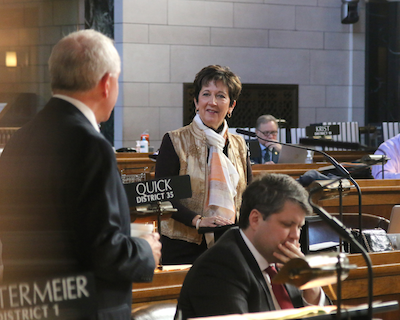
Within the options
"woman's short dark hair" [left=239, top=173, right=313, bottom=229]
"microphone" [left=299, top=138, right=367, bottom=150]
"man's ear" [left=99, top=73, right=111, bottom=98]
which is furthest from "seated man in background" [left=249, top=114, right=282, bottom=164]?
"man's ear" [left=99, top=73, right=111, bottom=98]

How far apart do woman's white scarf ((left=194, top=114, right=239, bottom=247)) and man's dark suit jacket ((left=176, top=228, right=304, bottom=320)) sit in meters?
0.68

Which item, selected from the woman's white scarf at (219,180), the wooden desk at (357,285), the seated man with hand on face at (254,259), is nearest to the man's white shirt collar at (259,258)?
the seated man with hand on face at (254,259)

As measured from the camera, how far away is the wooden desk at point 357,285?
188cm

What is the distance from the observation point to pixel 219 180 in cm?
235

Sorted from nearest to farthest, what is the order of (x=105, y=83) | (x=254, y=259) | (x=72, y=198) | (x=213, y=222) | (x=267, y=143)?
(x=72, y=198) → (x=105, y=83) → (x=254, y=259) → (x=213, y=222) → (x=267, y=143)

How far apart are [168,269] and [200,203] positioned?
39 centimetres

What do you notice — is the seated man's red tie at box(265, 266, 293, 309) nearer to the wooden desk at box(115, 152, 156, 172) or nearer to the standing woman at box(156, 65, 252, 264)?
the standing woman at box(156, 65, 252, 264)

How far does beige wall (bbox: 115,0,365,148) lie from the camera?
893 cm

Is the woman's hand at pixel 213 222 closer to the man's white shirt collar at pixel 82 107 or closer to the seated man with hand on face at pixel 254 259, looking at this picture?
the seated man with hand on face at pixel 254 259

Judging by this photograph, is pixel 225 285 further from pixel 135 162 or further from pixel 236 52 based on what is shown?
pixel 236 52

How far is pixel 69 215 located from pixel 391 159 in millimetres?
3492

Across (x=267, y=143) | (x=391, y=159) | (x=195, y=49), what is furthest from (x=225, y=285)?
(x=195, y=49)

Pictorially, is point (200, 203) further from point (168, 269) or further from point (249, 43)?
point (249, 43)

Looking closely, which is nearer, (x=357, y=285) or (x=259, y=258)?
(x=259, y=258)
